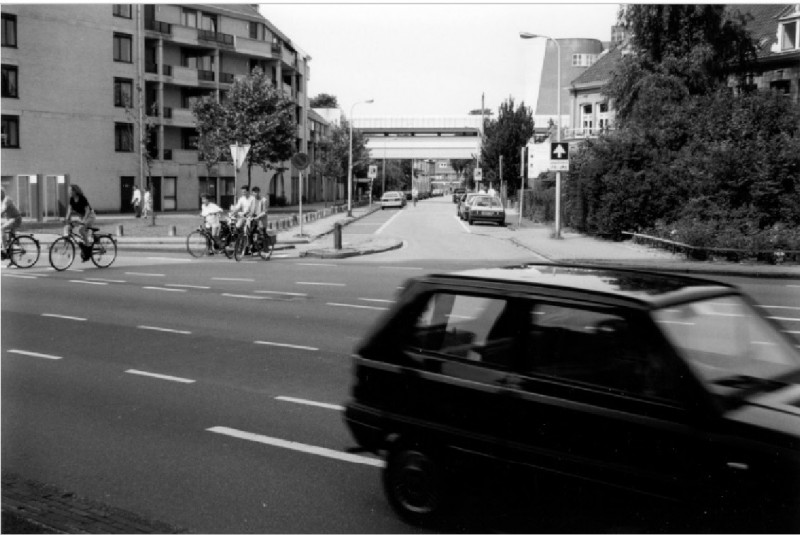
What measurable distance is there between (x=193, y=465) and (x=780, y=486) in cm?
377

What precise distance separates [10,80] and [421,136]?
61356mm

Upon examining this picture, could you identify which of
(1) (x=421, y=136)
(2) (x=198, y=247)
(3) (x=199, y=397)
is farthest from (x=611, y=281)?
(1) (x=421, y=136)

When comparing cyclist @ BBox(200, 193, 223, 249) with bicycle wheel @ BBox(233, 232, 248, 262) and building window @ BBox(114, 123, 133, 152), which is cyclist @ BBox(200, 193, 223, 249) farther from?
building window @ BBox(114, 123, 133, 152)

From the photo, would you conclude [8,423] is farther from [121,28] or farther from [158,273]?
[121,28]

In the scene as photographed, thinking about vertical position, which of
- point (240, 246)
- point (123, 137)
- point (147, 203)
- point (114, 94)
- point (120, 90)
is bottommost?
point (240, 246)

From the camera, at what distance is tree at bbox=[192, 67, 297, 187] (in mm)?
51750

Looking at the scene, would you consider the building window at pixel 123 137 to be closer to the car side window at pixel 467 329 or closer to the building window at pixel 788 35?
the building window at pixel 788 35

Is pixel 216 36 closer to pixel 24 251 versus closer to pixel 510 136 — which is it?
pixel 510 136

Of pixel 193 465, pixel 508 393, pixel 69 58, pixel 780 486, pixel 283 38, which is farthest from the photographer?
pixel 283 38

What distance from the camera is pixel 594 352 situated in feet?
13.3

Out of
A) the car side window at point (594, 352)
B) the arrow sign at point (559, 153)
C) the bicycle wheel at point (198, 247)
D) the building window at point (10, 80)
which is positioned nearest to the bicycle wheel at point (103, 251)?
the bicycle wheel at point (198, 247)

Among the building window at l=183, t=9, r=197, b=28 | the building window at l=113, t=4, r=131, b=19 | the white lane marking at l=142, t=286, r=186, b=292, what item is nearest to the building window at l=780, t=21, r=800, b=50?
the white lane marking at l=142, t=286, r=186, b=292

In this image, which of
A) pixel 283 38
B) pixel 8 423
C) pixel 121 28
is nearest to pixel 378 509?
pixel 8 423

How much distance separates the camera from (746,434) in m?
3.53
